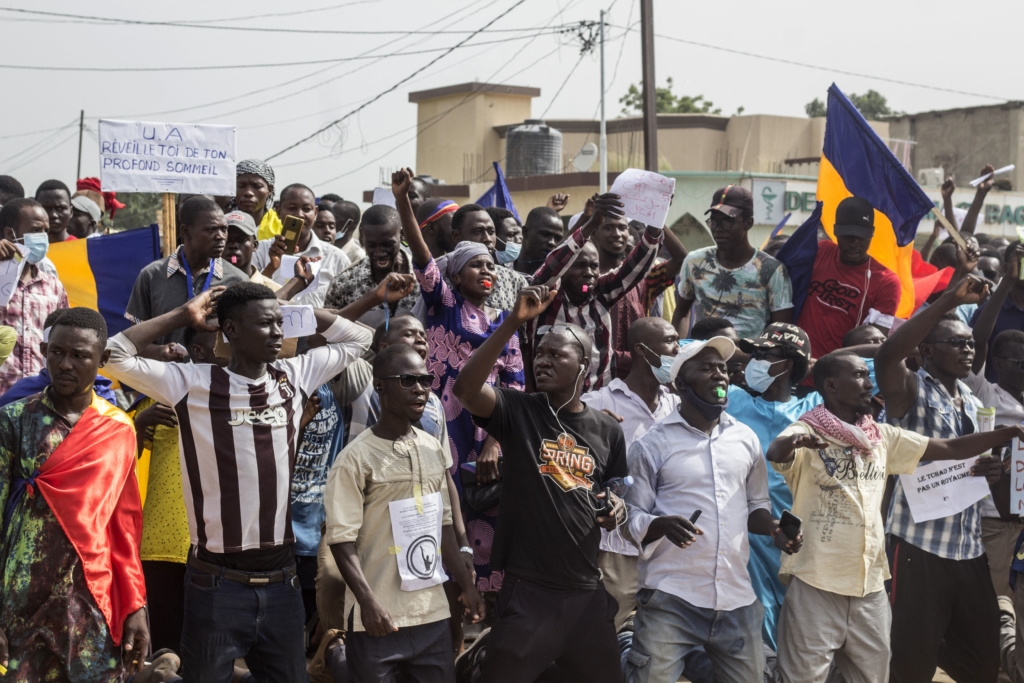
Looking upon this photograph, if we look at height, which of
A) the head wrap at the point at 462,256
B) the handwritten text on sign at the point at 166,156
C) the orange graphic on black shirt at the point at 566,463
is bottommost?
the orange graphic on black shirt at the point at 566,463

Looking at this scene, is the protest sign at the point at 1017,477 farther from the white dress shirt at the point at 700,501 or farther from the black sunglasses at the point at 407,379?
the black sunglasses at the point at 407,379

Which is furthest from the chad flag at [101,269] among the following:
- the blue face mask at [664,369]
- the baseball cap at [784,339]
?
the baseball cap at [784,339]

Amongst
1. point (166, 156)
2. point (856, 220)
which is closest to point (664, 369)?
point (856, 220)

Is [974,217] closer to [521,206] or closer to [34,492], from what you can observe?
[34,492]

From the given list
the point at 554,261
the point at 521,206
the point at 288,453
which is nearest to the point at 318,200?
the point at 554,261

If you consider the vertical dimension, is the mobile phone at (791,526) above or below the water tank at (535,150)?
below

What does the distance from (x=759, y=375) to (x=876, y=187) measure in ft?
7.35

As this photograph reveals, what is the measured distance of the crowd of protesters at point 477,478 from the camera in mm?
4582

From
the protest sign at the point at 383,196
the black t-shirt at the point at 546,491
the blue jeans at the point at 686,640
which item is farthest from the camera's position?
the protest sign at the point at 383,196

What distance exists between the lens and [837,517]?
5.33 meters

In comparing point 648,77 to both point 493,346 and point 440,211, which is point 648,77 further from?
point 493,346

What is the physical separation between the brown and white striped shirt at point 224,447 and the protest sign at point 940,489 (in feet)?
11.1

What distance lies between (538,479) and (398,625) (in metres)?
0.88

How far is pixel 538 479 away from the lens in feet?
16.0
